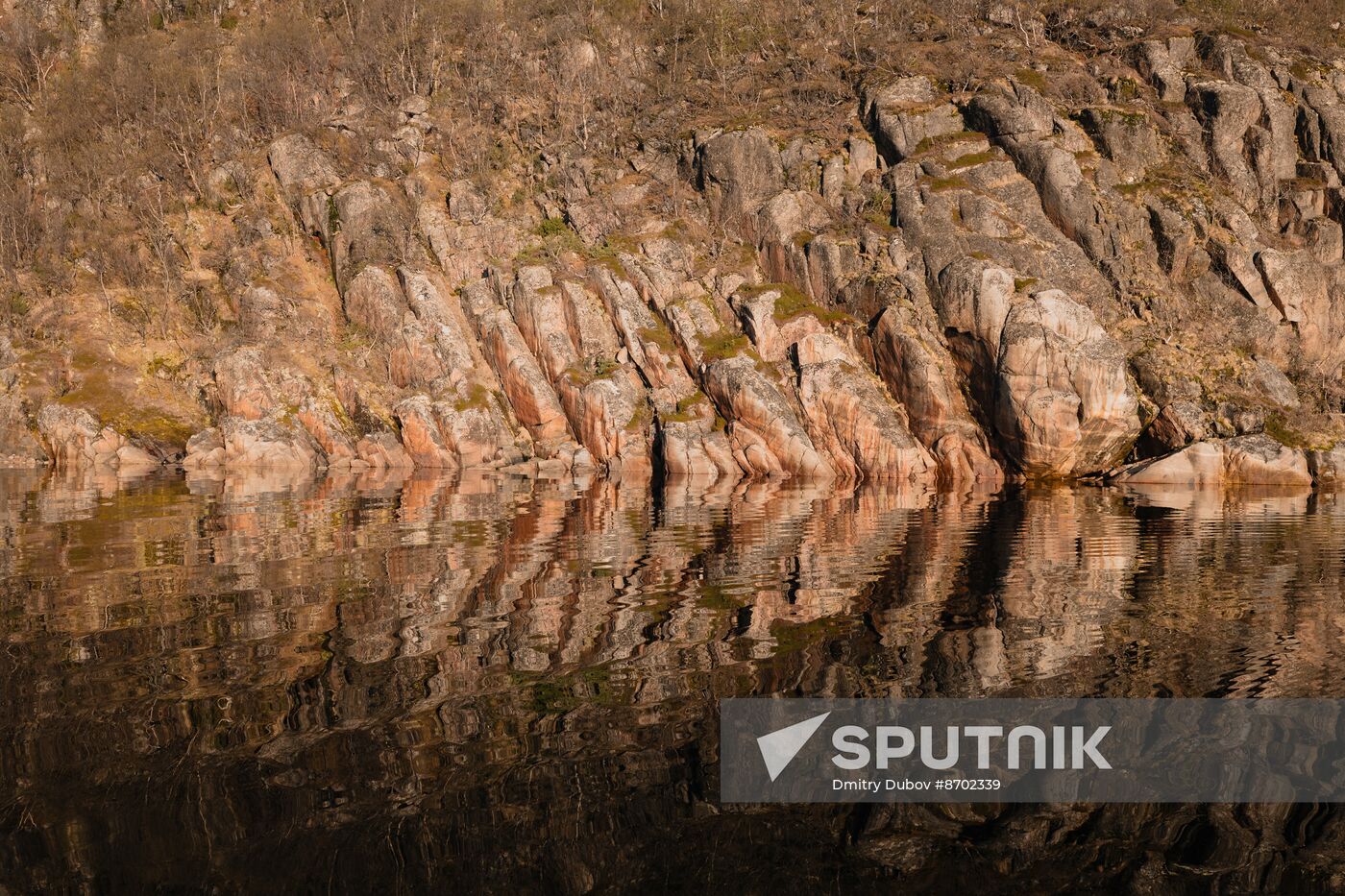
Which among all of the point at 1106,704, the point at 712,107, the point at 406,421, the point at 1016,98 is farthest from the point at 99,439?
the point at 1016,98

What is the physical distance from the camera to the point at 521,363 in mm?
55875

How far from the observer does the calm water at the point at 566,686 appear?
614 cm

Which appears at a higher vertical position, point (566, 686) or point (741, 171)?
point (741, 171)

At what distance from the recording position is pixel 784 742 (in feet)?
26.9

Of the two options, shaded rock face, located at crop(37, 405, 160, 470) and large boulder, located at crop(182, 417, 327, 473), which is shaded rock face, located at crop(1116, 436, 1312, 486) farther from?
shaded rock face, located at crop(37, 405, 160, 470)

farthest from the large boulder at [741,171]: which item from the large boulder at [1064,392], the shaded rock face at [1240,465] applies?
the shaded rock face at [1240,465]

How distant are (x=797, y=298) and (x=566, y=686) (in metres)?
47.4

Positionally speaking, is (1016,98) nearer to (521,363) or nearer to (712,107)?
(712,107)

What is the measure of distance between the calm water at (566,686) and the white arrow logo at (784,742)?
609 millimetres

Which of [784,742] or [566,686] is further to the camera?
[566,686]

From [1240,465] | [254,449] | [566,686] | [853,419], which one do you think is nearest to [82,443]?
[254,449]

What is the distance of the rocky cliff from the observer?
157ft

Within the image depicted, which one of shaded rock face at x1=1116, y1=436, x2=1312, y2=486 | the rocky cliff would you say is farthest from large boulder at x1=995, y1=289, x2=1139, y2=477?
shaded rock face at x1=1116, y1=436, x2=1312, y2=486

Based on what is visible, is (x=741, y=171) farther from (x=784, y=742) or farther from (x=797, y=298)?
(x=784, y=742)
